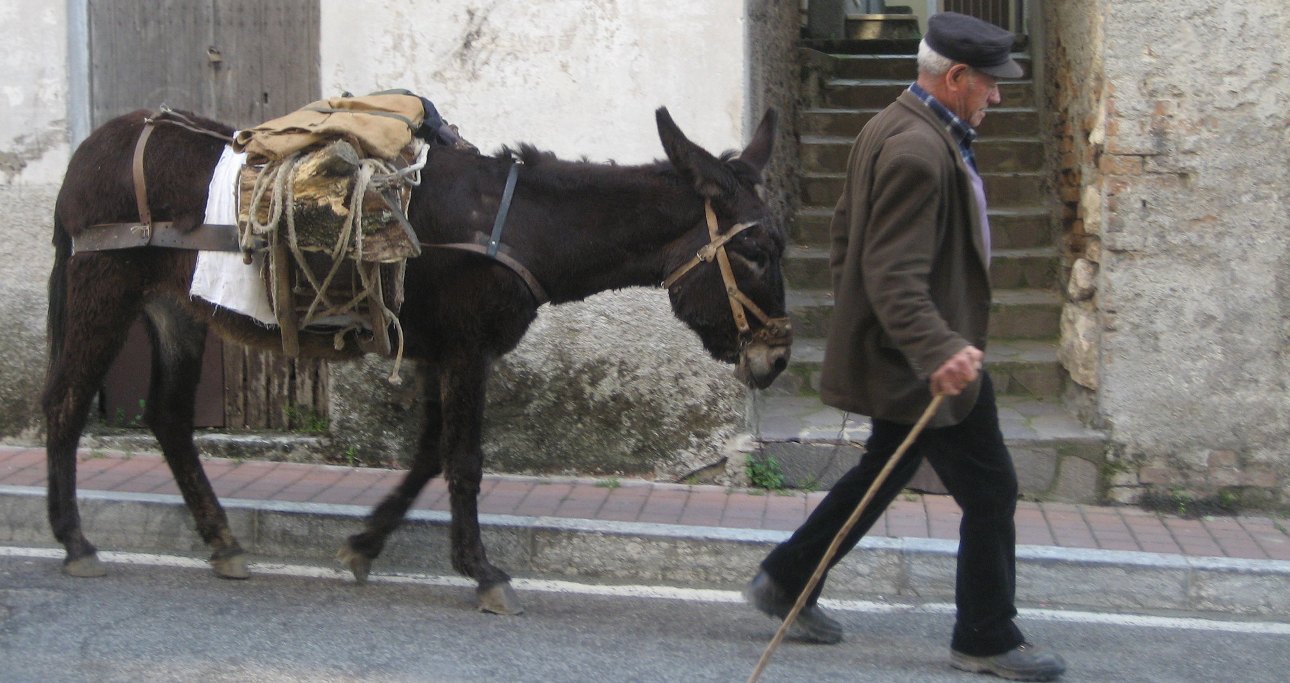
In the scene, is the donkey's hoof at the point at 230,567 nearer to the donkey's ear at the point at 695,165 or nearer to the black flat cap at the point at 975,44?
the donkey's ear at the point at 695,165

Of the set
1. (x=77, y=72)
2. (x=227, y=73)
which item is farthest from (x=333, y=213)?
(x=77, y=72)

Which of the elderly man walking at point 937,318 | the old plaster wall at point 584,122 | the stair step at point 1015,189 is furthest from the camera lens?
the stair step at point 1015,189

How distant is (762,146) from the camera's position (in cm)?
439

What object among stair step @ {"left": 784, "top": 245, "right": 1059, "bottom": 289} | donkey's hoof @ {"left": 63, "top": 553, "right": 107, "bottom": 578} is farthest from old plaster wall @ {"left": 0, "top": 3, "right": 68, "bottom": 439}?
stair step @ {"left": 784, "top": 245, "right": 1059, "bottom": 289}

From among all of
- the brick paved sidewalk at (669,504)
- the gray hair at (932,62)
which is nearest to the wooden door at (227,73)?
the brick paved sidewalk at (669,504)

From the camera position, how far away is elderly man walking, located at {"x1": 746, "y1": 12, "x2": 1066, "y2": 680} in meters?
3.45

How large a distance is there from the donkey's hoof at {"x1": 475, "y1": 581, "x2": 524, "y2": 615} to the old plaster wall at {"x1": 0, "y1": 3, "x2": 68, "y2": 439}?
3.28 m

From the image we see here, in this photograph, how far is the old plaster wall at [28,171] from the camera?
250 inches

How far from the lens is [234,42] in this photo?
6.34 m

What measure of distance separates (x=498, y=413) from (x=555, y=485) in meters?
0.47

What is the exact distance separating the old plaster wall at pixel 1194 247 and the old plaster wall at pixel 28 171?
5.14m

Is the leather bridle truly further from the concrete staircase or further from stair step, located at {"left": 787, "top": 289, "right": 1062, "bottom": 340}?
stair step, located at {"left": 787, "top": 289, "right": 1062, "bottom": 340}

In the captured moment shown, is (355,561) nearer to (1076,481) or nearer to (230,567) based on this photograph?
(230,567)

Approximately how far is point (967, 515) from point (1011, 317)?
3.56m
